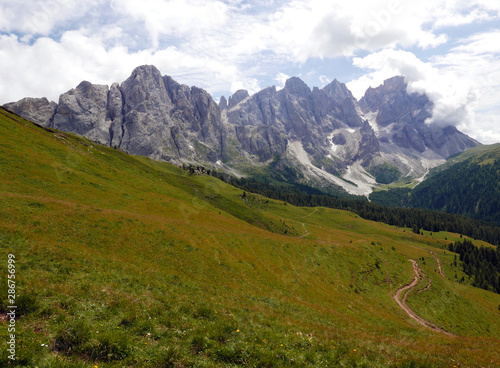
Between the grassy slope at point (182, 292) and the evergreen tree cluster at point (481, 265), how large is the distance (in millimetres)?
68944

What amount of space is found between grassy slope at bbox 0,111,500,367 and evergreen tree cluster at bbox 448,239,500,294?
68944 millimetres

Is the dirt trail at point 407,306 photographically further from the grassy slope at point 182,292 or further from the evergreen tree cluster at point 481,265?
the evergreen tree cluster at point 481,265

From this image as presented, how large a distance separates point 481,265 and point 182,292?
591ft

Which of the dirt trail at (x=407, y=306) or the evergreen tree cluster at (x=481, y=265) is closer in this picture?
the dirt trail at (x=407, y=306)

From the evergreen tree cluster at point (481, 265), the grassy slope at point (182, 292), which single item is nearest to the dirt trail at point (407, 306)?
the grassy slope at point (182, 292)

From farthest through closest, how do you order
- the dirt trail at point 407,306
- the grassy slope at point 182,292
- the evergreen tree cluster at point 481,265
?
the evergreen tree cluster at point 481,265 → the dirt trail at point 407,306 → the grassy slope at point 182,292

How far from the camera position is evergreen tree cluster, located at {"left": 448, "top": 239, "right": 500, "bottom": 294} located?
114m

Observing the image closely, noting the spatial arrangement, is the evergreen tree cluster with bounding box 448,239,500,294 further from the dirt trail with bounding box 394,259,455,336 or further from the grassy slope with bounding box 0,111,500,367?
the dirt trail with bounding box 394,259,455,336

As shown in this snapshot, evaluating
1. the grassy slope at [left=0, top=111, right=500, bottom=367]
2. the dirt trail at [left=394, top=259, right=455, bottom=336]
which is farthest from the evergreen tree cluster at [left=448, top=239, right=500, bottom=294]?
the dirt trail at [left=394, top=259, right=455, bottom=336]

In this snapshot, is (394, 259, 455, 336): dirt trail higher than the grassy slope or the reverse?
the reverse

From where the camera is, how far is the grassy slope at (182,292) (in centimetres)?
1191

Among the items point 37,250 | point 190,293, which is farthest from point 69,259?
point 190,293

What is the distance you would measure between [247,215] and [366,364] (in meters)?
111

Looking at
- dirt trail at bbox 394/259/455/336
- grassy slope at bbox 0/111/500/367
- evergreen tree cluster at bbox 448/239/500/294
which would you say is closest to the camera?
grassy slope at bbox 0/111/500/367
